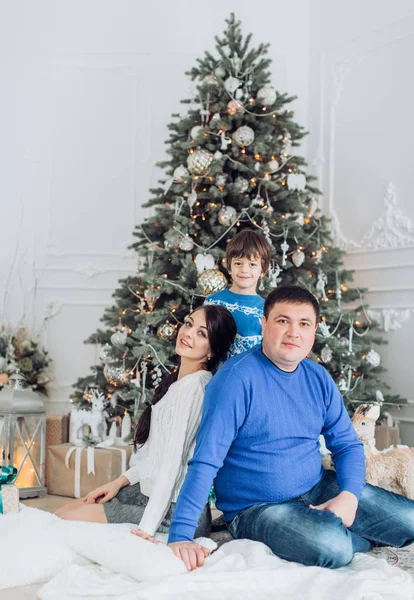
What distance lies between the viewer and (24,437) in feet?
12.5

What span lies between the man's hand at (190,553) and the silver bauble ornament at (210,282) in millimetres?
1722

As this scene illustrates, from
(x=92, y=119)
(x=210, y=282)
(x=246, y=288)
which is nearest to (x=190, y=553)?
(x=246, y=288)

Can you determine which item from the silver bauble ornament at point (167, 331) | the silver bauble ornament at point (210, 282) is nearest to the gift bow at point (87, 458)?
the silver bauble ornament at point (167, 331)

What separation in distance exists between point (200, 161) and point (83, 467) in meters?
1.63

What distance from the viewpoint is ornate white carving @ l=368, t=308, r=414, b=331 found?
4.63 m

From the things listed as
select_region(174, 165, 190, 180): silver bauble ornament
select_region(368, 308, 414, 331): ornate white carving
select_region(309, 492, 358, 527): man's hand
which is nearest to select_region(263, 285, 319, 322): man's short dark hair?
select_region(309, 492, 358, 527): man's hand

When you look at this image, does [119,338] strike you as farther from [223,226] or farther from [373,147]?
[373,147]

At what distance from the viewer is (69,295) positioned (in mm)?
5273

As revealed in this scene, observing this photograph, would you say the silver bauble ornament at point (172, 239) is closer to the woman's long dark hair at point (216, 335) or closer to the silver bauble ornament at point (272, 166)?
the silver bauble ornament at point (272, 166)

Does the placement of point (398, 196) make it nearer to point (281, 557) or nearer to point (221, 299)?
point (221, 299)

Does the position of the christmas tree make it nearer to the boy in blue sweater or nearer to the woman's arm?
the boy in blue sweater

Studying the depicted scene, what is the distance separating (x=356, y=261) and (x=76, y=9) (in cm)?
257

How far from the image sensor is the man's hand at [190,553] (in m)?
2.08

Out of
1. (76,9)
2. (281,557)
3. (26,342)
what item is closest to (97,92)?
(76,9)
